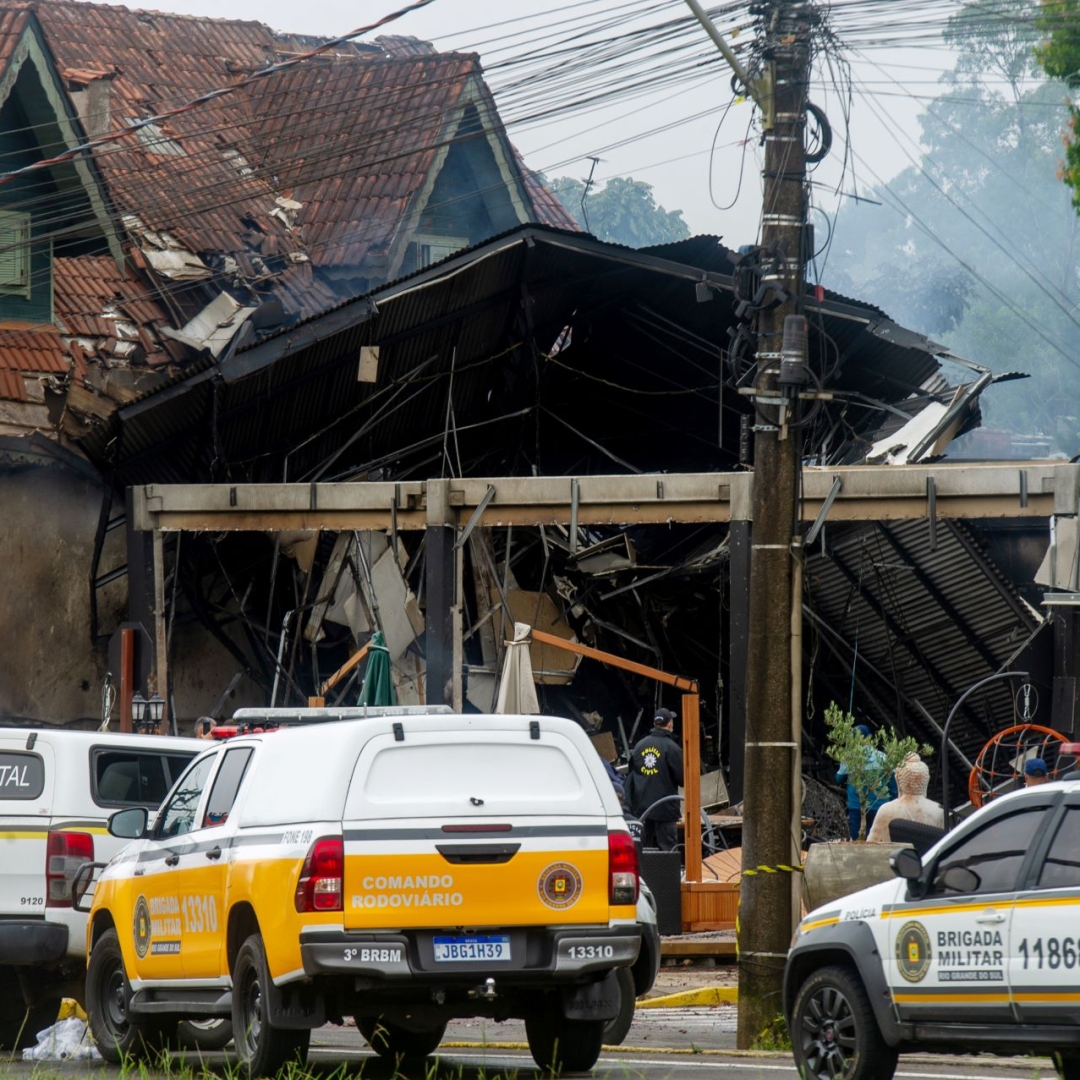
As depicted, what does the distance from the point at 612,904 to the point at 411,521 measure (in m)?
11.9

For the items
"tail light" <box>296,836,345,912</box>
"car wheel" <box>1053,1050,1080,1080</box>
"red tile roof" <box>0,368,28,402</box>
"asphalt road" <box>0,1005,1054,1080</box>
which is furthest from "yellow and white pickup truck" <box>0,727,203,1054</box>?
"red tile roof" <box>0,368,28,402</box>

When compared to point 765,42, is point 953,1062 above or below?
below

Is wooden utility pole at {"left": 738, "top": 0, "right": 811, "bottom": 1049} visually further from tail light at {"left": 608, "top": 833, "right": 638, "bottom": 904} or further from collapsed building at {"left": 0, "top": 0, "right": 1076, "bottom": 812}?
collapsed building at {"left": 0, "top": 0, "right": 1076, "bottom": 812}

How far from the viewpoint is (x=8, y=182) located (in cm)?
2200

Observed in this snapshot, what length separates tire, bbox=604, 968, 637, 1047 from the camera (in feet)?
35.1

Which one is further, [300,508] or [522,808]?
[300,508]

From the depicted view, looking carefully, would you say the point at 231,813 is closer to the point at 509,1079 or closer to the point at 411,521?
the point at 509,1079

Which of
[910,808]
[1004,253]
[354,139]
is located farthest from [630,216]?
[910,808]

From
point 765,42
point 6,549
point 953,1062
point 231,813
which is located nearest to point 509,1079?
point 231,813

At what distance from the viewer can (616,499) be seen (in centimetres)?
2016

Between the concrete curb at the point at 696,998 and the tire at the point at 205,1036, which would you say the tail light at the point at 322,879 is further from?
the concrete curb at the point at 696,998

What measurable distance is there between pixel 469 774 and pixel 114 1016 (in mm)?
3509

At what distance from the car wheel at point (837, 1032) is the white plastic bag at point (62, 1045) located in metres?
5.18

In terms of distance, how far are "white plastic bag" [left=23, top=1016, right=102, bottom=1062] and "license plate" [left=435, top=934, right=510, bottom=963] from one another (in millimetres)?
4119
